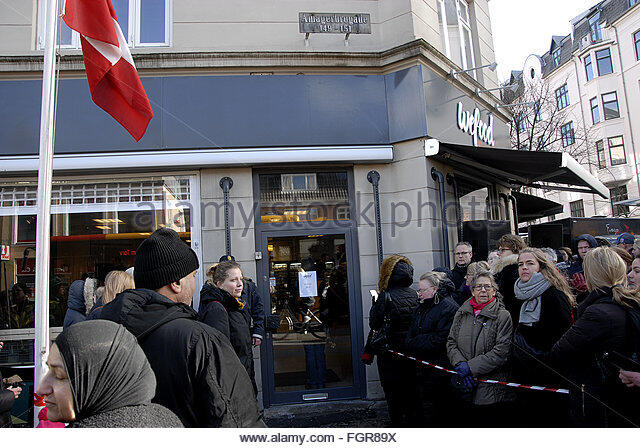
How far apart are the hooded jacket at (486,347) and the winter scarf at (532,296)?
185 millimetres

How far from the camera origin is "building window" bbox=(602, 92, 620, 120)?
30.0 meters

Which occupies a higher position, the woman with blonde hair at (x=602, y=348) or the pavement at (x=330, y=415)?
the woman with blonde hair at (x=602, y=348)

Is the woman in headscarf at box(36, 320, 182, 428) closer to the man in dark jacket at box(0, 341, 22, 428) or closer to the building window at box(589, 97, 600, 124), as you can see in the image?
the man in dark jacket at box(0, 341, 22, 428)

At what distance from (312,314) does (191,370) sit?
475 centimetres

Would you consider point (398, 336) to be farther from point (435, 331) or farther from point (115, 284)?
point (115, 284)

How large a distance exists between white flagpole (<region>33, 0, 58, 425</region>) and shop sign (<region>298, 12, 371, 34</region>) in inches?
151

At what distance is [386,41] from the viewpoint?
22.7ft

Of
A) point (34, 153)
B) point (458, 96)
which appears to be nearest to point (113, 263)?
point (34, 153)

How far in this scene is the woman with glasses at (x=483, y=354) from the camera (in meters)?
3.80

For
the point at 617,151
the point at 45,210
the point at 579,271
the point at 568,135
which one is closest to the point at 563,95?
the point at 568,135

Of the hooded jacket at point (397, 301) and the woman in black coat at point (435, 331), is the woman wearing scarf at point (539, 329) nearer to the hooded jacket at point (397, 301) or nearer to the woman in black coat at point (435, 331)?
the woman in black coat at point (435, 331)

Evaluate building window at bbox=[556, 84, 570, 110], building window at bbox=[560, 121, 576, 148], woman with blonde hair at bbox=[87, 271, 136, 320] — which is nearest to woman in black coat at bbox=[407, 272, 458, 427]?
woman with blonde hair at bbox=[87, 271, 136, 320]

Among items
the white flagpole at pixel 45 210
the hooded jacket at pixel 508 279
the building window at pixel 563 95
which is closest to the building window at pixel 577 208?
the building window at pixel 563 95
